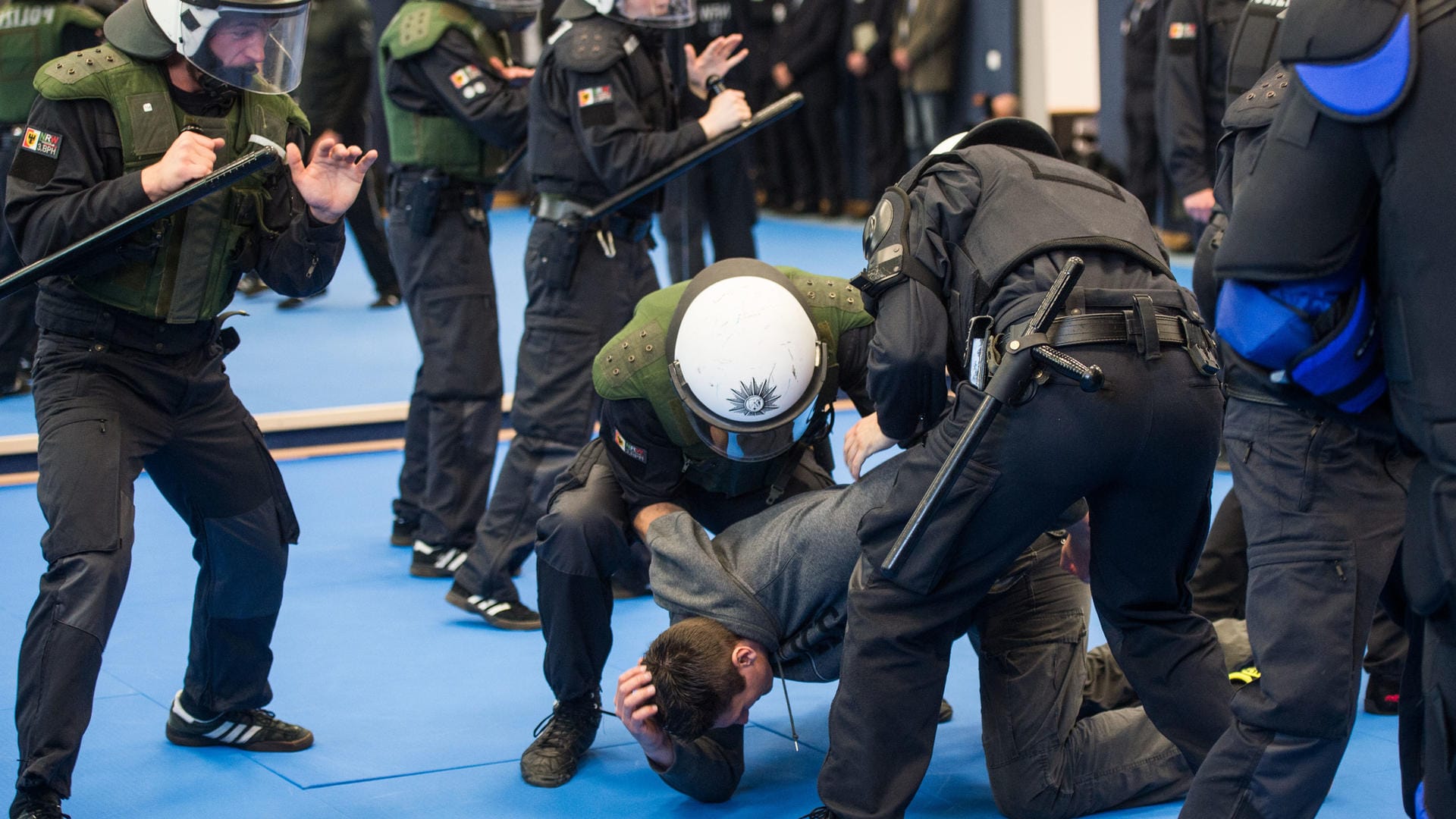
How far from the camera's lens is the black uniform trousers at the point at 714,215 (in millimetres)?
7332

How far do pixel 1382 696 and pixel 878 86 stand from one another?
8464 millimetres

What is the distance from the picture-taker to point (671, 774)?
299 centimetres

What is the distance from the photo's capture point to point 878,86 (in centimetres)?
1127

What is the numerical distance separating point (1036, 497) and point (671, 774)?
99cm

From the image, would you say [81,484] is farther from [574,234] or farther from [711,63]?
[711,63]

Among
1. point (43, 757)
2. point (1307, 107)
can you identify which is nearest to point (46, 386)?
point (43, 757)

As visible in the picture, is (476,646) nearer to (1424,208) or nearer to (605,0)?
(605,0)

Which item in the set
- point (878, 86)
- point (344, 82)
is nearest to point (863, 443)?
point (344, 82)

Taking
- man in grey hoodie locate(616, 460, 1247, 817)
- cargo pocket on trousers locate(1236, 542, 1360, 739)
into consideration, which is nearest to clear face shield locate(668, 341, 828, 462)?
man in grey hoodie locate(616, 460, 1247, 817)


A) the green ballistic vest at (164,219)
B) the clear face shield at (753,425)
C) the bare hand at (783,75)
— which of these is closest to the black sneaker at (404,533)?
the green ballistic vest at (164,219)

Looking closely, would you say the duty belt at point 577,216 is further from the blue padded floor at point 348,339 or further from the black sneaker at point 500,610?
the black sneaker at point 500,610

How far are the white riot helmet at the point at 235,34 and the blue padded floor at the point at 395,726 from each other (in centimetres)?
145

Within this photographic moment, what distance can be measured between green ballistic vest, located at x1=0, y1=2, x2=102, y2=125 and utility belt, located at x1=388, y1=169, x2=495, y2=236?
6.49 ft

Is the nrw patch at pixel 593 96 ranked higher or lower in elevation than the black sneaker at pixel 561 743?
higher
